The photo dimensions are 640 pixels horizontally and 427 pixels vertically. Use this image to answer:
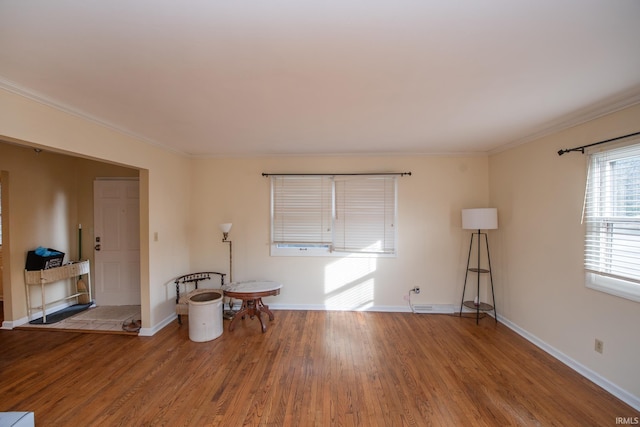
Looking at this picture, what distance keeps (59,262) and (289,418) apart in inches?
158

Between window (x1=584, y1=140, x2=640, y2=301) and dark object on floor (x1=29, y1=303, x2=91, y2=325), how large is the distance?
21.0 ft

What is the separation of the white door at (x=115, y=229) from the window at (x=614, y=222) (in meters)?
5.70

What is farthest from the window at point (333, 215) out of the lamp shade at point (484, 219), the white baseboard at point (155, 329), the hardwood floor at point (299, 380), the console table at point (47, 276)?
the console table at point (47, 276)

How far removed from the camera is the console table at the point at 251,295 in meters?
3.31

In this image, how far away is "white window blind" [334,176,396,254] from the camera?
3932mm

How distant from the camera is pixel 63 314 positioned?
3719 mm

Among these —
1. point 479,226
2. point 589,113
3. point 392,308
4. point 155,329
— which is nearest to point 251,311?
point 155,329

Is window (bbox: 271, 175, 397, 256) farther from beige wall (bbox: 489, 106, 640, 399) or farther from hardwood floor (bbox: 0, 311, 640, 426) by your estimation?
beige wall (bbox: 489, 106, 640, 399)

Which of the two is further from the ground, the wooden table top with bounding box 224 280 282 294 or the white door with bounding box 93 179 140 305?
the white door with bounding box 93 179 140 305

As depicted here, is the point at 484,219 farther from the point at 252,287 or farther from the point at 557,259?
the point at 252,287

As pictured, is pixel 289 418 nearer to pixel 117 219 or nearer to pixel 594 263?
pixel 594 263

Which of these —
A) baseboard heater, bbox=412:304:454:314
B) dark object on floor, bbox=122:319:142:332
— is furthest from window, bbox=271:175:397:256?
dark object on floor, bbox=122:319:142:332

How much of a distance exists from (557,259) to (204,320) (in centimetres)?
405

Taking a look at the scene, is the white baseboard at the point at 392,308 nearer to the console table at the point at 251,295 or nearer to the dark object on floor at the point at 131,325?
the console table at the point at 251,295
